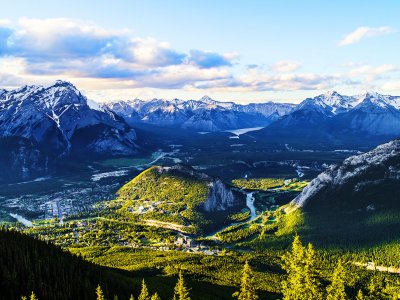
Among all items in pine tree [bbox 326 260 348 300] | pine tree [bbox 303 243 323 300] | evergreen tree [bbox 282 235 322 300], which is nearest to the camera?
pine tree [bbox 303 243 323 300]

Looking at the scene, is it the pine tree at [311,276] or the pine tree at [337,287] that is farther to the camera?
the pine tree at [337,287]

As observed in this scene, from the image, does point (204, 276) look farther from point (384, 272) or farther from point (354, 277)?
point (384, 272)

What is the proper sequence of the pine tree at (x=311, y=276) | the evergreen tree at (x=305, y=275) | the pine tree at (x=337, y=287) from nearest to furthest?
the pine tree at (x=311, y=276), the evergreen tree at (x=305, y=275), the pine tree at (x=337, y=287)

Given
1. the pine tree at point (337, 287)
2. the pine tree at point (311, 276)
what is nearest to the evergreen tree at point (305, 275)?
the pine tree at point (311, 276)

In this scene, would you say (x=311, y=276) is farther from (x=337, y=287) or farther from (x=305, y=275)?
(x=337, y=287)

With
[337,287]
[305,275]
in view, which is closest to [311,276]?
[305,275]

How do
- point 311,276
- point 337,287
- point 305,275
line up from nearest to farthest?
point 311,276 < point 305,275 < point 337,287

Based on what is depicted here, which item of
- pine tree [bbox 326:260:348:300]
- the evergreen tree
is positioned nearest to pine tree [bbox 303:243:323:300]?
the evergreen tree

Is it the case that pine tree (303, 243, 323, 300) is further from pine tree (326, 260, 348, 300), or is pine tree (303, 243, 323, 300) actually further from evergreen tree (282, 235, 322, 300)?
pine tree (326, 260, 348, 300)

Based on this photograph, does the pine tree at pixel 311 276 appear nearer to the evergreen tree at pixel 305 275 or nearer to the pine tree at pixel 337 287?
the evergreen tree at pixel 305 275

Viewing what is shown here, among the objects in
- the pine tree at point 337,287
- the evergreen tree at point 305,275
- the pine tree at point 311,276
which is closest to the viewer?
the pine tree at point 311,276

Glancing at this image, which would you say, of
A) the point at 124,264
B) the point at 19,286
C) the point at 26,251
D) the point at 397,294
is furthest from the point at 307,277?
A: the point at 124,264
